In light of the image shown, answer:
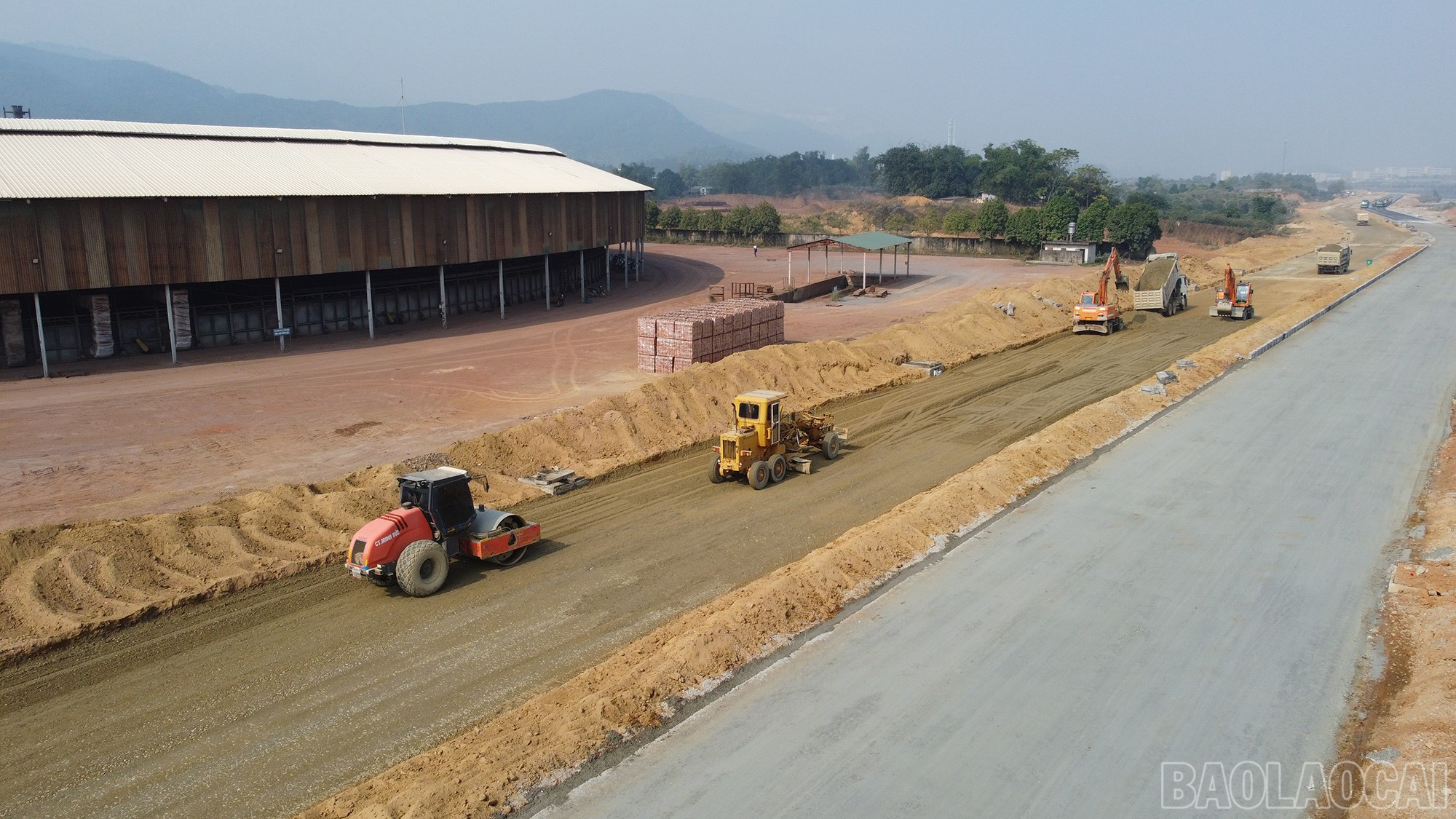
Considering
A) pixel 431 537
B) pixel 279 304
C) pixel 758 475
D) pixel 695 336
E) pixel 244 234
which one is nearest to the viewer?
pixel 431 537

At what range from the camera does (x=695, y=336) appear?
3591 cm

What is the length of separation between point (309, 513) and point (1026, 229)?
3017 inches

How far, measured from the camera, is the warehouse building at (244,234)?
35.5 metres

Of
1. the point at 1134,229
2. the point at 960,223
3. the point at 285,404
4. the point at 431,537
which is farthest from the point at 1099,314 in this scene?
the point at 960,223

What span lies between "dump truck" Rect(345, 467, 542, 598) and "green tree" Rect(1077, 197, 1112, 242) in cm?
7754

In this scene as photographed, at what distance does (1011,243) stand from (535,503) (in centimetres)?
7198

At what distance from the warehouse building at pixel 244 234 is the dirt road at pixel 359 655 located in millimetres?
23957

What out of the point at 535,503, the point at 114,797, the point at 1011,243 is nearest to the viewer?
the point at 114,797

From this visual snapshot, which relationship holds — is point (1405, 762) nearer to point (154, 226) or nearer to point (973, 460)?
point (973, 460)

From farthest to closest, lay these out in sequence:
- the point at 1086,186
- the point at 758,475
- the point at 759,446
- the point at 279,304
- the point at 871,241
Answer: the point at 1086,186, the point at 871,241, the point at 279,304, the point at 759,446, the point at 758,475

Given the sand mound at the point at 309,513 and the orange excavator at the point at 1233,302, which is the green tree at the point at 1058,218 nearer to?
the orange excavator at the point at 1233,302

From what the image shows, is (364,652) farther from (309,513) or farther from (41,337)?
(41,337)

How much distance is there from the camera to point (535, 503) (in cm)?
2264

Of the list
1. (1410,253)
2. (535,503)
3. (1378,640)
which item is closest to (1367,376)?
(1378,640)
